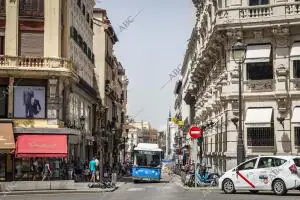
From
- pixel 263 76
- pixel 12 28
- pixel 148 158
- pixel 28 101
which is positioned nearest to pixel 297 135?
pixel 263 76

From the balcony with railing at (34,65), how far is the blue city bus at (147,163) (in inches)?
409

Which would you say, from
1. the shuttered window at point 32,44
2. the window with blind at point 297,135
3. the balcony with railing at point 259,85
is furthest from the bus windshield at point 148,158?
the window with blind at point 297,135

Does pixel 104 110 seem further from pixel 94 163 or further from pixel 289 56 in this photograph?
pixel 289 56

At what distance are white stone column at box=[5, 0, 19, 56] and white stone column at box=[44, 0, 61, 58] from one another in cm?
192

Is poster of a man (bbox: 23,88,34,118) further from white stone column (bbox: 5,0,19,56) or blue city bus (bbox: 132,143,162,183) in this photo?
blue city bus (bbox: 132,143,162,183)

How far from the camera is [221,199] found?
25.6 meters

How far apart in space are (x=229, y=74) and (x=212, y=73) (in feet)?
31.6

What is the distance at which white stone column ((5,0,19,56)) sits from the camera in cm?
4216

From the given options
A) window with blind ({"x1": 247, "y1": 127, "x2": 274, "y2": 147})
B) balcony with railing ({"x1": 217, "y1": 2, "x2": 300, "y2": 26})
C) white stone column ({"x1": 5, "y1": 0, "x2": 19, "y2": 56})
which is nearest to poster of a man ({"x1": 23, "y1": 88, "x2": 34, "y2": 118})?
white stone column ({"x1": 5, "y1": 0, "x2": 19, "y2": 56})

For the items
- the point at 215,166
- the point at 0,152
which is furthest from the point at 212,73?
the point at 0,152

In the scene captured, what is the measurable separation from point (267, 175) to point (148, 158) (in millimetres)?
23088

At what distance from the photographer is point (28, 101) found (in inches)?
1665

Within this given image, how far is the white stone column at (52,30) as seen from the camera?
141ft

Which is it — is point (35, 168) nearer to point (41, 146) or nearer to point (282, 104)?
point (41, 146)
